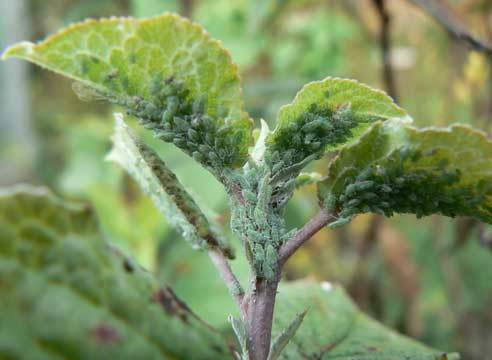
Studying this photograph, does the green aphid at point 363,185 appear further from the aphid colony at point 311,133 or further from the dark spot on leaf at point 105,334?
the dark spot on leaf at point 105,334

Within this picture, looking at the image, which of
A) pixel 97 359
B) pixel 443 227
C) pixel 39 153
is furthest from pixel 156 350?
pixel 39 153

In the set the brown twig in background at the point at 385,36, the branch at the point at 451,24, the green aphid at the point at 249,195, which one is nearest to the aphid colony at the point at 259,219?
the green aphid at the point at 249,195

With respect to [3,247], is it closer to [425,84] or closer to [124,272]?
[124,272]

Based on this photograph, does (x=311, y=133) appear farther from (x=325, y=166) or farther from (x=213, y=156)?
(x=325, y=166)

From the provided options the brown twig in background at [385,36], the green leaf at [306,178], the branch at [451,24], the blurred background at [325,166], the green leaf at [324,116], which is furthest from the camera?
the blurred background at [325,166]

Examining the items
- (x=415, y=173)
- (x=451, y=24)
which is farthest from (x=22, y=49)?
(x=451, y=24)

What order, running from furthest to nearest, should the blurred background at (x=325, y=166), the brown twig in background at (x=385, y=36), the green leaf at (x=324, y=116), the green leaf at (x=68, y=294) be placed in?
the blurred background at (x=325, y=166) → the brown twig in background at (x=385, y=36) → the green leaf at (x=324, y=116) → the green leaf at (x=68, y=294)
